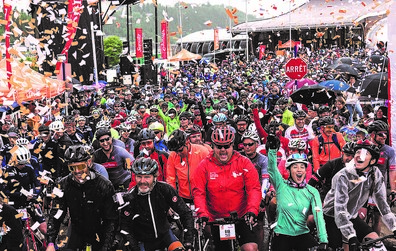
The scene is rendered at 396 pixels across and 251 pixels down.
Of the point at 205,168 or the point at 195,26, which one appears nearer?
the point at 205,168

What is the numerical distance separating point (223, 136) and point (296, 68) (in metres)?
12.5

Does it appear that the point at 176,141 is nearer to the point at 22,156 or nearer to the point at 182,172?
the point at 182,172

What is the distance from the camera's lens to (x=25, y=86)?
54.7 feet

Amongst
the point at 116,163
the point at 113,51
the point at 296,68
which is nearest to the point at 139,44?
the point at 296,68

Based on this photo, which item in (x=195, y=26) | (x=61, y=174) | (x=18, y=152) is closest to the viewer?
(x=18, y=152)

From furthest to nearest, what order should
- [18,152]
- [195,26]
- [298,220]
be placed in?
1. [195,26]
2. [18,152]
3. [298,220]

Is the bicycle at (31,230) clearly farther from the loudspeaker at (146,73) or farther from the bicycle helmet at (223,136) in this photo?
the loudspeaker at (146,73)

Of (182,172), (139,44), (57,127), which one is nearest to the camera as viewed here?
(182,172)

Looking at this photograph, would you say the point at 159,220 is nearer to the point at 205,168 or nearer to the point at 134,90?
the point at 205,168

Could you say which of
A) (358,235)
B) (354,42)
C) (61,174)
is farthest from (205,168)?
(354,42)

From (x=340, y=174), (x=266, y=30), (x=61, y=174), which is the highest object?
(x=266, y=30)

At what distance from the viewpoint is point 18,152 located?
8.32m

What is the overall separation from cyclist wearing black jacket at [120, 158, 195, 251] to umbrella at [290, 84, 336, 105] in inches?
433

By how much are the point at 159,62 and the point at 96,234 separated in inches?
1703
